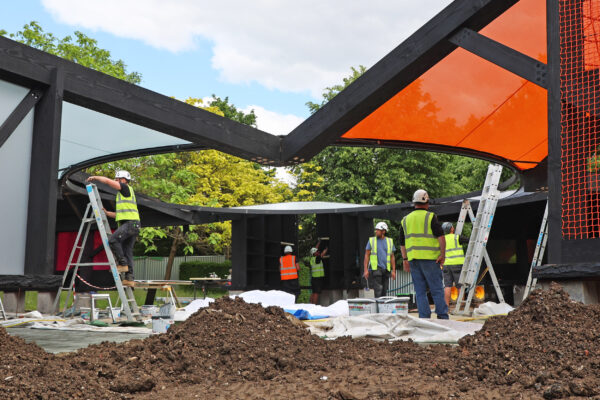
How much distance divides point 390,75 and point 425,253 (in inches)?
88.7

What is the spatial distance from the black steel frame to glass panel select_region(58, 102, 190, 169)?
1054 mm

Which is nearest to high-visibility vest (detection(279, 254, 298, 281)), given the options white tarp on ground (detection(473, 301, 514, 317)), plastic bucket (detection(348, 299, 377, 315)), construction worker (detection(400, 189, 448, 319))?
white tarp on ground (detection(473, 301, 514, 317))

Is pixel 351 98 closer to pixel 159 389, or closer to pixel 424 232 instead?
pixel 424 232

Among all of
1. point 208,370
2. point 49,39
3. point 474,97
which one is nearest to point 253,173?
point 49,39

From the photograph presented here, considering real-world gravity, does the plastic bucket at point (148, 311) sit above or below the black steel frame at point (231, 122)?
below

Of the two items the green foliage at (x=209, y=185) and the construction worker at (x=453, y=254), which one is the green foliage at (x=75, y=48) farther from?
the construction worker at (x=453, y=254)

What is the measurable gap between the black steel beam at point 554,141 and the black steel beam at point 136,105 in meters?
4.46

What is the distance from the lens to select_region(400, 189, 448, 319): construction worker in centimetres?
725

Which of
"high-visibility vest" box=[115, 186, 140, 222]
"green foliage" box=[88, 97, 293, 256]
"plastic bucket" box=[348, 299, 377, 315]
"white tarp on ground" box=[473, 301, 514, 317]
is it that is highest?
"green foliage" box=[88, 97, 293, 256]

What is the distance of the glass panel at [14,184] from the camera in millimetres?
5680

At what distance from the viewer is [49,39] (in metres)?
24.0

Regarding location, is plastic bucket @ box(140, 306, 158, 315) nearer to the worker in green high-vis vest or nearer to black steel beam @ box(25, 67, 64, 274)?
black steel beam @ box(25, 67, 64, 274)

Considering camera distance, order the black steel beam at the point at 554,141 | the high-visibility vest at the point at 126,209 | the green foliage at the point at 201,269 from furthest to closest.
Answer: the green foliage at the point at 201,269 → the high-visibility vest at the point at 126,209 → the black steel beam at the point at 554,141

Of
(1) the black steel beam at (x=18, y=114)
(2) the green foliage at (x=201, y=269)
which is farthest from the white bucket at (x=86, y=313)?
(2) the green foliage at (x=201, y=269)
